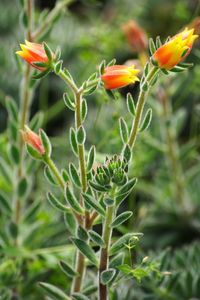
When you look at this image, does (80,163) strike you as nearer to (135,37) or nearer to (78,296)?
(78,296)

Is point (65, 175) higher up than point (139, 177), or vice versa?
point (65, 175)

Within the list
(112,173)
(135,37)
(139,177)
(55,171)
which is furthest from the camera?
(139,177)

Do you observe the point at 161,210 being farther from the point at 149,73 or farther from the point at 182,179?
the point at 149,73

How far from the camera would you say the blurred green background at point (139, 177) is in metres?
1.00

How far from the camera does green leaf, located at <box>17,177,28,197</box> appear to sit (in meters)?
1.00

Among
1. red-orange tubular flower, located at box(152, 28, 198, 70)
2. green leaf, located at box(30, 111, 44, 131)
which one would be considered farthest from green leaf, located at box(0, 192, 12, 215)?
red-orange tubular flower, located at box(152, 28, 198, 70)

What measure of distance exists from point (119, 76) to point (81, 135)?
79mm

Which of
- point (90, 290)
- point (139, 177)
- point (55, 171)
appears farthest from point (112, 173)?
point (139, 177)

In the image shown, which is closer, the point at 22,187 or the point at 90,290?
the point at 90,290

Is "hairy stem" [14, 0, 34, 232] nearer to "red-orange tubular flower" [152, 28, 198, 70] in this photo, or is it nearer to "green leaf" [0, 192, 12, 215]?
"green leaf" [0, 192, 12, 215]

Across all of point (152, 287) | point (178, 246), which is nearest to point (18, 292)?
point (152, 287)

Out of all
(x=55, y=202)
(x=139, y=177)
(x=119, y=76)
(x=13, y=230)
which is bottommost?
(x=139, y=177)

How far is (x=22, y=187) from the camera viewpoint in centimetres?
101

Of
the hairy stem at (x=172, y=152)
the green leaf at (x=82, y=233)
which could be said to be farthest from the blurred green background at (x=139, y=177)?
the green leaf at (x=82, y=233)
